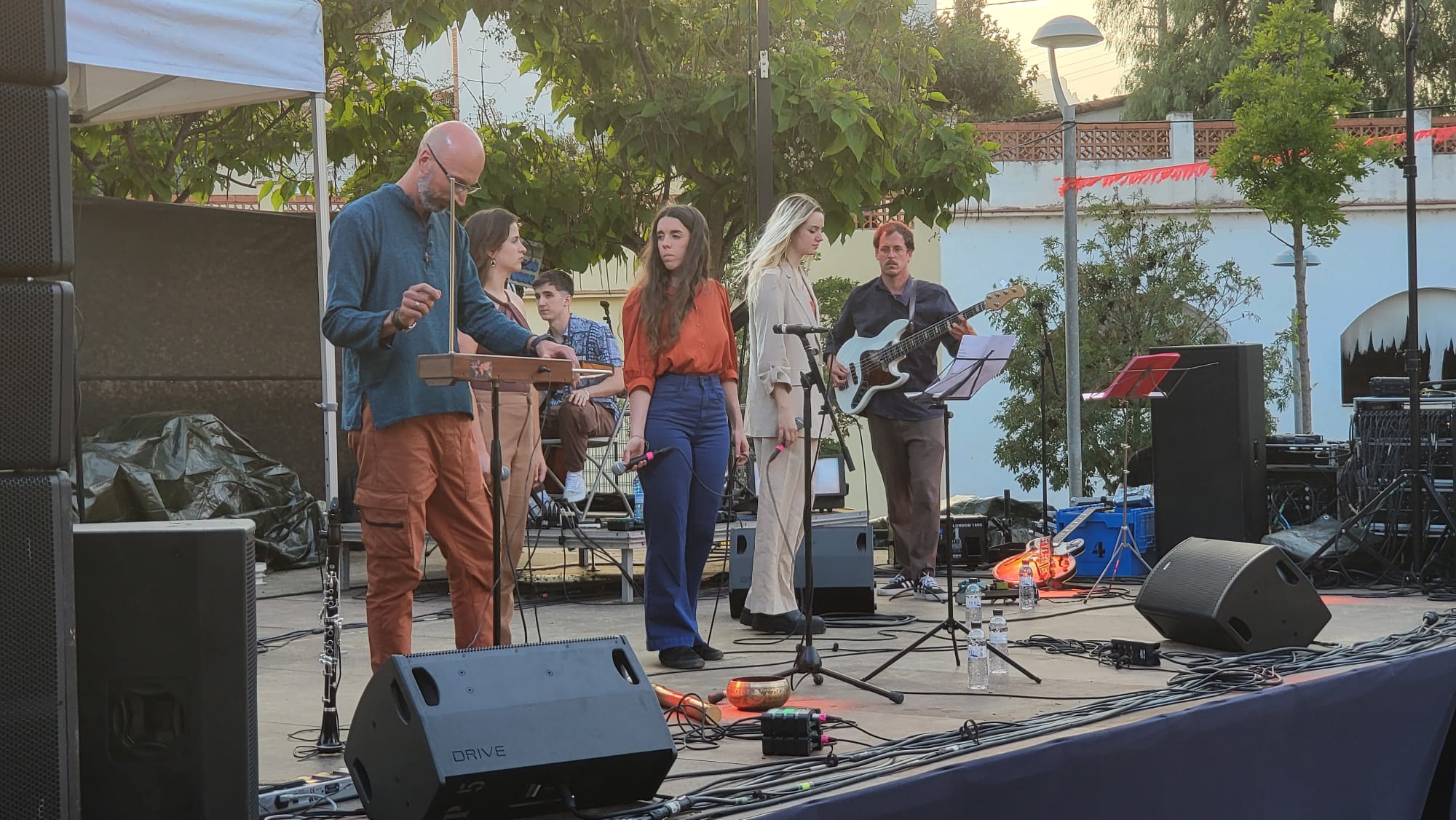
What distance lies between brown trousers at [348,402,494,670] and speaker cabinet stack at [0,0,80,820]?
134 centimetres

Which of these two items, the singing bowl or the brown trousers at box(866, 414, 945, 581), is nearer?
the singing bowl

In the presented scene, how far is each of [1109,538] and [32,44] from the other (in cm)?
722

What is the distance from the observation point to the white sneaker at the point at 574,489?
8.34 meters

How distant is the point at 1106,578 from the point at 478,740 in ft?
20.8

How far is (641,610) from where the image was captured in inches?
280

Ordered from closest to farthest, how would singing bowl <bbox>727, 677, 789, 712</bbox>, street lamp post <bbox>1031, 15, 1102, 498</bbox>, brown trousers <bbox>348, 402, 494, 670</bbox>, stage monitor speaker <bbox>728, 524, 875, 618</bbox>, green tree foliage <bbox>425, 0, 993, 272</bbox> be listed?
brown trousers <bbox>348, 402, 494, 670</bbox>
singing bowl <bbox>727, 677, 789, 712</bbox>
stage monitor speaker <bbox>728, 524, 875, 618</bbox>
green tree foliage <bbox>425, 0, 993, 272</bbox>
street lamp post <bbox>1031, 15, 1102, 498</bbox>

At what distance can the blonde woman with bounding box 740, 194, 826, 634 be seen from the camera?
5914 mm

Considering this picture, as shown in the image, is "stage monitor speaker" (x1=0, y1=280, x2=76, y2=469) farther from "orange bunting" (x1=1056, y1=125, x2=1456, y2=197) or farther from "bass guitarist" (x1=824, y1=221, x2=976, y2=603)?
"orange bunting" (x1=1056, y1=125, x2=1456, y2=197)

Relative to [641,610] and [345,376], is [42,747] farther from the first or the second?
[641,610]

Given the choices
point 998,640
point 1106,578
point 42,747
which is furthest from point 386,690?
point 1106,578

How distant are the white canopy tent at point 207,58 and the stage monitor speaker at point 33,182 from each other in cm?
324

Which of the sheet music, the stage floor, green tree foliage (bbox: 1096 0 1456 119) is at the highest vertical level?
green tree foliage (bbox: 1096 0 1456 119)

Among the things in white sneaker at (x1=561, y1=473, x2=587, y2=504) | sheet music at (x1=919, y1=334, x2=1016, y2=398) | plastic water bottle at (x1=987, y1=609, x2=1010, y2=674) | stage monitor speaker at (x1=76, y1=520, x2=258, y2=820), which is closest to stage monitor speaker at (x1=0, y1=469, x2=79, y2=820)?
stage monitor speaker at (x1=76, y1=520, x2=258, y2=820)

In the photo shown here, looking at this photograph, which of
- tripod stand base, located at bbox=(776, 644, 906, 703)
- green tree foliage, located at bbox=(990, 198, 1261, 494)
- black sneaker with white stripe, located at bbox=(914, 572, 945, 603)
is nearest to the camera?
tripod stand base, located at bbox=(776, 644, 906, 703)
